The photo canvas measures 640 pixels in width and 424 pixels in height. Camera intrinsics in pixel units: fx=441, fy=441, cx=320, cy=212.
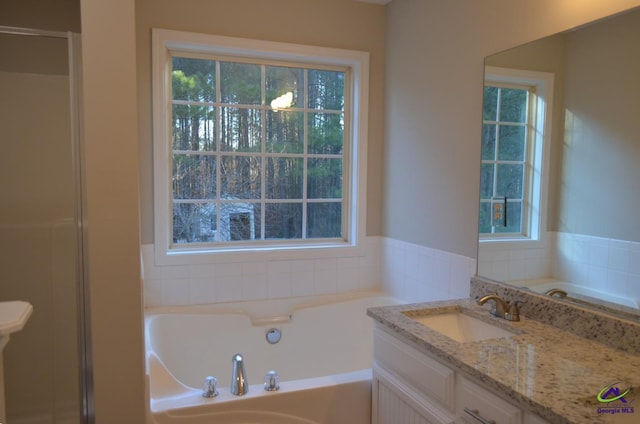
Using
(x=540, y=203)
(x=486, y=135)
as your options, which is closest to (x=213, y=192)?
(x=486, y=135)

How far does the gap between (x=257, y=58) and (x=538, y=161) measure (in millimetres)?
1853

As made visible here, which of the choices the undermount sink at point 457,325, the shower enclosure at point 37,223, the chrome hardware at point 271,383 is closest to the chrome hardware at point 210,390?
the chrome hardware at point 271,383

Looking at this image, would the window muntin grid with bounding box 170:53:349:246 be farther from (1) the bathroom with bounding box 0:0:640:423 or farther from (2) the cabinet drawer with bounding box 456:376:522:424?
(2) the cabinet drawer with bounding box 456:376:522:424

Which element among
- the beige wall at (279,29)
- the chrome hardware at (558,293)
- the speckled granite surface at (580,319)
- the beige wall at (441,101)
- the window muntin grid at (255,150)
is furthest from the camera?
the window muntin grid at (255,150)

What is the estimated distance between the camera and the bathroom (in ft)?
4.92

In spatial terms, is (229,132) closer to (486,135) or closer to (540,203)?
(486,135)

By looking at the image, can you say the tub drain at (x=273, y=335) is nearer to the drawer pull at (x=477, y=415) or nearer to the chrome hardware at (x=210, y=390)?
the chrome hardware at (x=210, y=390)

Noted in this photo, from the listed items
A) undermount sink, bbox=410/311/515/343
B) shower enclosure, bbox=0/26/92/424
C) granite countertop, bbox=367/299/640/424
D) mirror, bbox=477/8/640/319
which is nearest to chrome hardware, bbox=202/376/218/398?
shower enclosure, bbox=0/26/92/424

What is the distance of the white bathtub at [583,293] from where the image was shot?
1.47m

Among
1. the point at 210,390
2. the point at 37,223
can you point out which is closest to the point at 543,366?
the point at 210,390

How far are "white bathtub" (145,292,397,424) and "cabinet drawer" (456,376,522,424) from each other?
26.6 inches

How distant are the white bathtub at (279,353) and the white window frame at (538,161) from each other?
978 millimetres

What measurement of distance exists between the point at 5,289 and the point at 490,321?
2.24 m

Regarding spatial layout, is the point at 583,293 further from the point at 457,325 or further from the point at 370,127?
the point at 370,127
